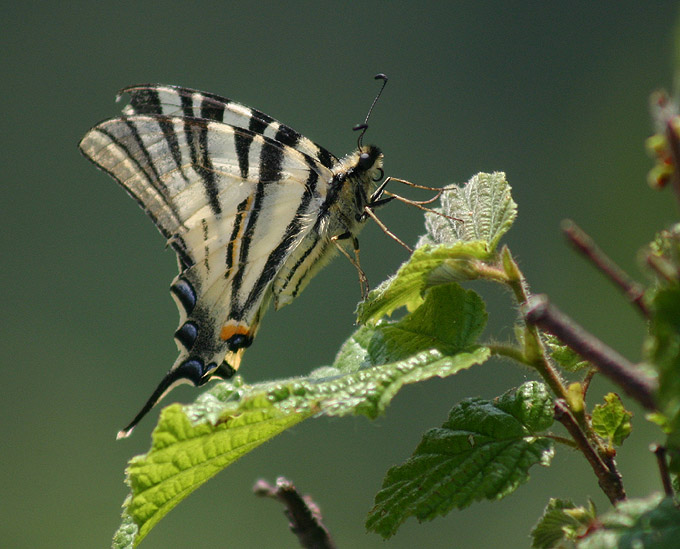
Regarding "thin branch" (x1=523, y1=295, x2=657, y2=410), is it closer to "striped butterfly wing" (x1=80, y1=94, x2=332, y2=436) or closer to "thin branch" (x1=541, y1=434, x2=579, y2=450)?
"thin branch" (x1=541, y1=434, x2=579, y2=450)

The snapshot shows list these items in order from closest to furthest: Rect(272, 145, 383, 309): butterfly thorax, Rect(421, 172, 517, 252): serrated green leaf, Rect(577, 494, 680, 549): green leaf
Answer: Rect(577, 494, 680, 549): green leaf, Rect(421, 172, 517, 252): serrated green leaf, Rect(272, 145, 383, 309): butterfly thorax

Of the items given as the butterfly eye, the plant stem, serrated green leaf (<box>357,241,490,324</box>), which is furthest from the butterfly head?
the plant stem

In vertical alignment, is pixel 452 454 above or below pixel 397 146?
below

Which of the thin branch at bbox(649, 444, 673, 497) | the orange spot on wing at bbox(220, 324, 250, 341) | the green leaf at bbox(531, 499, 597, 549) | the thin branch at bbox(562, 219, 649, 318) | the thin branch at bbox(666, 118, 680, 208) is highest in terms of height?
the orange spot on wing at bbox(220, 324, 250, 341)

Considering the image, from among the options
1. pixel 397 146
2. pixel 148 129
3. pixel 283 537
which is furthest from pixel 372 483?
pixel 148 129

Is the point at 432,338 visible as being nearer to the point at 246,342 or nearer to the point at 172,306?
the point at 246,342

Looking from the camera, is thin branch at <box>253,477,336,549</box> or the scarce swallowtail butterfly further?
the scarce swallowtail butterfly

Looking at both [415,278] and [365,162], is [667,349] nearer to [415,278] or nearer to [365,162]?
[415,278]
